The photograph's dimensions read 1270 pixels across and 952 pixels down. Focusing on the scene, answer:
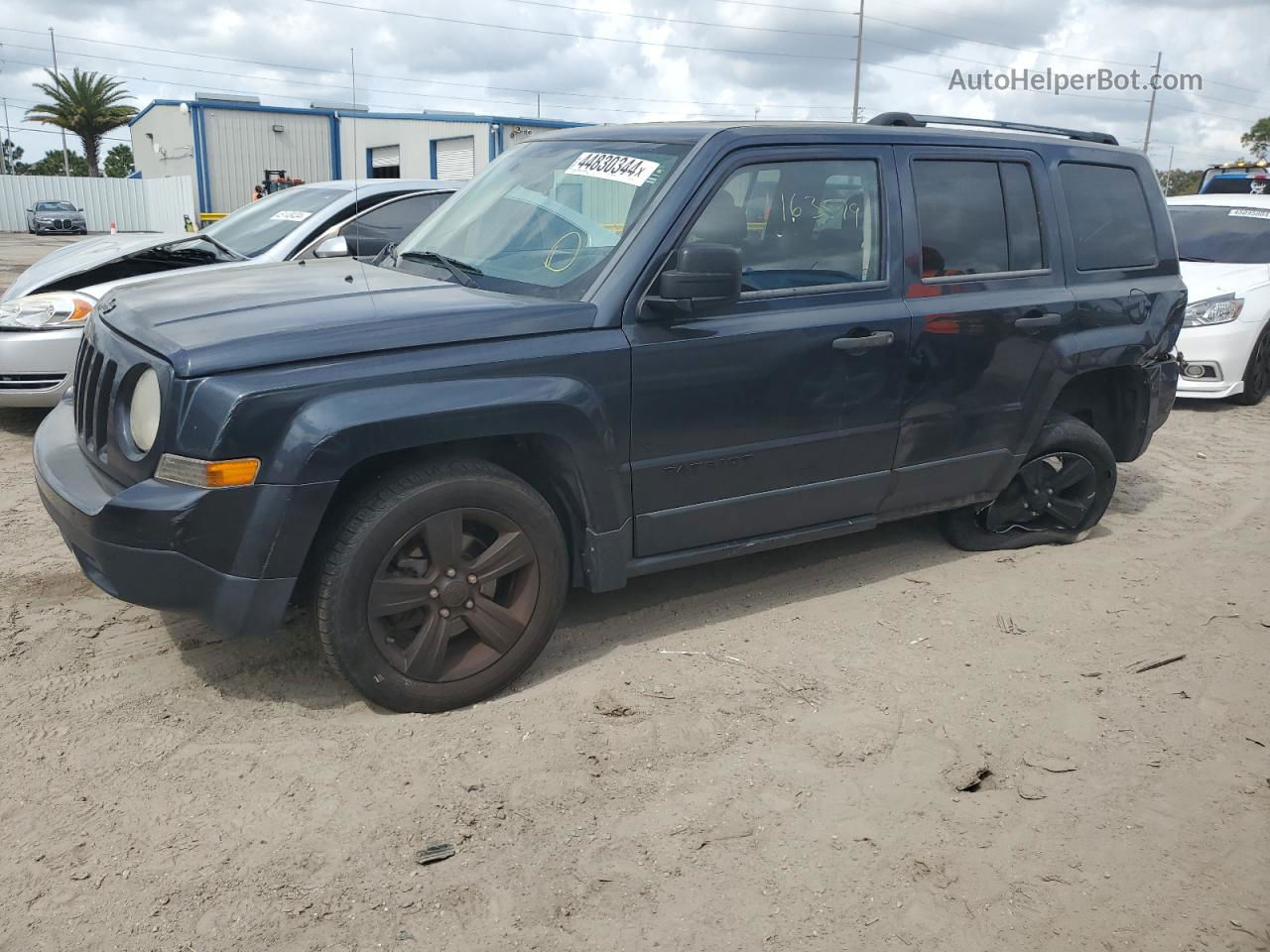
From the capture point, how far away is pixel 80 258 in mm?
7062

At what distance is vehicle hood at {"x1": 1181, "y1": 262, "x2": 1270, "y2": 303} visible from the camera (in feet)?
29.4

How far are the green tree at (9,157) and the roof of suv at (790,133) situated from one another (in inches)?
2945

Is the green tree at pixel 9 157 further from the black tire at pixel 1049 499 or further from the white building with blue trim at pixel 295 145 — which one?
the black tire at pixel 1049 499

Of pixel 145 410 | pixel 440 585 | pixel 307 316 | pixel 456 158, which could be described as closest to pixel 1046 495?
pixel 440 585

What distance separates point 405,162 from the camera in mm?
32250

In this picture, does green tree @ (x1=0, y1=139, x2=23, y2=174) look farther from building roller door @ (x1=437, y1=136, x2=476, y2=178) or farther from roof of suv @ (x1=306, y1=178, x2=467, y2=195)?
roof of suv @ (x1=306, y1=178, x2=467, y2=195)

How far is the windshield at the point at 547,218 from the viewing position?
370cm

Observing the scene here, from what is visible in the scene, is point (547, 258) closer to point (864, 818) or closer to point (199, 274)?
point (199, 274)

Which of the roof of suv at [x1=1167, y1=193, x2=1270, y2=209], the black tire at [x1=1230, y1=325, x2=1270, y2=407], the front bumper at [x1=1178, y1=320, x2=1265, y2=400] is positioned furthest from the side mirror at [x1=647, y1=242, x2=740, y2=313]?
the roof of suv at [x1=1167, y1=193, x2=1270, y2=209]

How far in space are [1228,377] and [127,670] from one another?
8.87 meters

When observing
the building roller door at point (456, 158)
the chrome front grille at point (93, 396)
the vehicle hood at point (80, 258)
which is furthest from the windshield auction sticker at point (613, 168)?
the building roller door at point (456, 158)

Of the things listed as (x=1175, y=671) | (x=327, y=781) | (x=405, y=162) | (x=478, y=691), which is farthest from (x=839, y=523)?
(x=405, y=162)

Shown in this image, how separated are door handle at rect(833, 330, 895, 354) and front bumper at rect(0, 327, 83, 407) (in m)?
4.68

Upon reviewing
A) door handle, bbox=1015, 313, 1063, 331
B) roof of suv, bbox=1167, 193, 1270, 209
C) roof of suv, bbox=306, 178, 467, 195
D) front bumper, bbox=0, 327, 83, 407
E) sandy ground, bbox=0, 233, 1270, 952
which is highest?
roof of suv, bbox=1167, 193, 1270, 209
